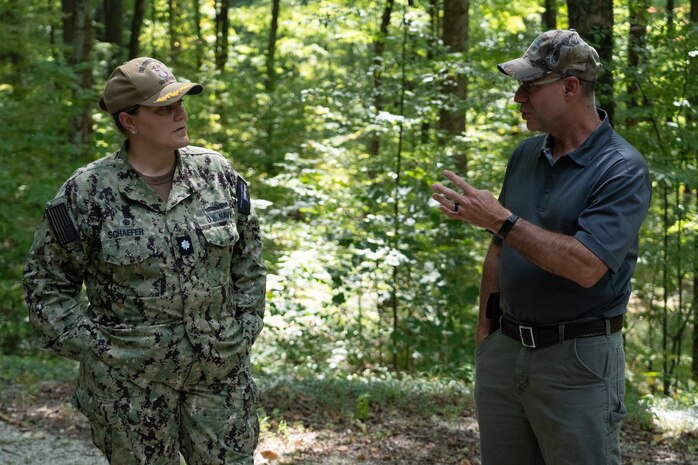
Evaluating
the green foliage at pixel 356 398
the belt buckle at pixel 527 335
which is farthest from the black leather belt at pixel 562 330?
the green foliage at pixel 356 398

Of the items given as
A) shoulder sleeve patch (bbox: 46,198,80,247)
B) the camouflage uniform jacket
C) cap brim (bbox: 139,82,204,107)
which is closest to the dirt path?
the camouflage uniform jacket

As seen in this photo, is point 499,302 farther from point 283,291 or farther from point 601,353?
point 283,291

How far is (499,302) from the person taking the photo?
300 centimetres

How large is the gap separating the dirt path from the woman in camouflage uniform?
197 cm

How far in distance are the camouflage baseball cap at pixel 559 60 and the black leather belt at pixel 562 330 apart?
883 mm

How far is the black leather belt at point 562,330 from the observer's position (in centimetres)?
264

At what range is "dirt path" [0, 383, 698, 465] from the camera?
4.77m

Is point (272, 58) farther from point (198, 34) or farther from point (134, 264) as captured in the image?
point (134, 264)

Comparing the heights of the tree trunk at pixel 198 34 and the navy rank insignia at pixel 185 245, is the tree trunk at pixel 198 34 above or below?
below

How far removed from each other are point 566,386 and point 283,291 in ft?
15.8

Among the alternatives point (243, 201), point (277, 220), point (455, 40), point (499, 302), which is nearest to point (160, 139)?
point (243, 201)

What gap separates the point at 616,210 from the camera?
2.49 meters

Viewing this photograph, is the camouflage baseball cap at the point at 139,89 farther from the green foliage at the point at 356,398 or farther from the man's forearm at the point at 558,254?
the green foliage at the point at 356,398

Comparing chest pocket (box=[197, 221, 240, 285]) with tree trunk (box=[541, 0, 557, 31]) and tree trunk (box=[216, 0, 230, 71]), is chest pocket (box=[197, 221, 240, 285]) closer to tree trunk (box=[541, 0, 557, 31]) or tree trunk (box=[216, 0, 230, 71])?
tree trunk (box=[541, 0, 557, 31])
